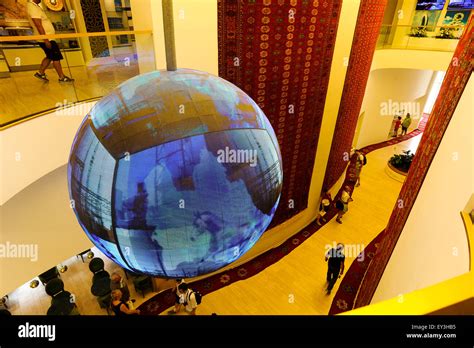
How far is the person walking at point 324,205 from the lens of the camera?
7.64m

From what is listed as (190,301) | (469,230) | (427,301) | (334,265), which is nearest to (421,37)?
(334,265)

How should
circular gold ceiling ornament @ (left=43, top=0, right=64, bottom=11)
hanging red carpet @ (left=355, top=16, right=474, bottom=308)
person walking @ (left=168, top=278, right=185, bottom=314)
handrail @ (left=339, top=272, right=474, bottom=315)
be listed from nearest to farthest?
handrail @ (left=339, top=272, right=474, bottom=315) < hanging red carpet @ (left=355, top=16, right=474, bottom=308) < person walking @ (left=168, top=278, right=185, bottom=314) < circular gold ceiling ornament @ (left=43, top=0, right=64, bottom=11)

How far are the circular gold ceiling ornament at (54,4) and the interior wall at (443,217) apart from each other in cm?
926

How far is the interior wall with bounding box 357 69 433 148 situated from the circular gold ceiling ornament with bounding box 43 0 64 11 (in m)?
10.1

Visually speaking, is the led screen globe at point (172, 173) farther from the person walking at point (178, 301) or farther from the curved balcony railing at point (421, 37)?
the curved balcony railing at point (421, 37)

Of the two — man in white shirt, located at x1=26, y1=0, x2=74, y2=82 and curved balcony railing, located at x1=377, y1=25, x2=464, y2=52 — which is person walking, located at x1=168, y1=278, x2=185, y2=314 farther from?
curved balcony railing, located at x1=377, y1=25, x2=464, y2=52

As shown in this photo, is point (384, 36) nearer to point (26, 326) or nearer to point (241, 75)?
point (241, 75)

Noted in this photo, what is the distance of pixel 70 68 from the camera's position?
3697mm

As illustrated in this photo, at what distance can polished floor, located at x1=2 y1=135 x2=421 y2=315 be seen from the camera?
564cm

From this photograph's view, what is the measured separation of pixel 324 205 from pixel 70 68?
6.52 metres

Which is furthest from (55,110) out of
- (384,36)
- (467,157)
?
(384,36)

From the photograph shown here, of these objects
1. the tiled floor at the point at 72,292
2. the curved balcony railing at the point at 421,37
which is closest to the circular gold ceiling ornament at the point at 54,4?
the tiled floor at the point at 72,292

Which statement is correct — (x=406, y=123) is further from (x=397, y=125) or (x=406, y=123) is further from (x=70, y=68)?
(x=70, y=68)

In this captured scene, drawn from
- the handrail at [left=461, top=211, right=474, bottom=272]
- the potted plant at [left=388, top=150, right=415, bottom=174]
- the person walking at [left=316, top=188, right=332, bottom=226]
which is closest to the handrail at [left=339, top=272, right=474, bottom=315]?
the handrail at [left=461, top=211, right=474, bottom=272]
